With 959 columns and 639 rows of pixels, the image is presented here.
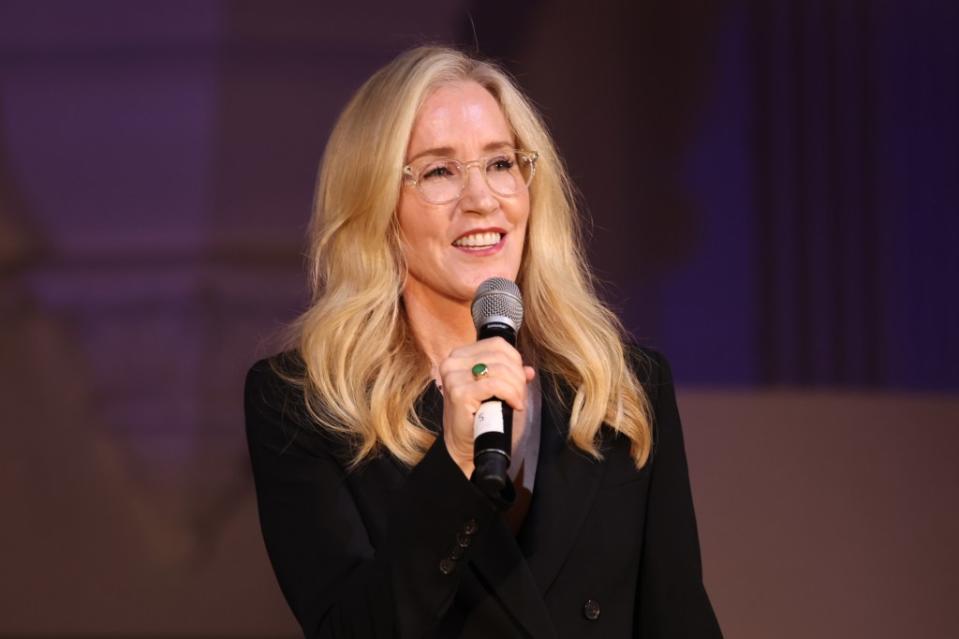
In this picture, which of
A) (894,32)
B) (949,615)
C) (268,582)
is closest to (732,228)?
(894,32)

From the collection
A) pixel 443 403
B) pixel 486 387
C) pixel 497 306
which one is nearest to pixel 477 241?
pixel 443 403

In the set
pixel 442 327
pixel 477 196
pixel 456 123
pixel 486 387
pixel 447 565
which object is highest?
pixel 456 123

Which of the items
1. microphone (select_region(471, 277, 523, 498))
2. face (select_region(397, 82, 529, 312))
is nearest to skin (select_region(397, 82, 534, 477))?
face (select_region(397, 82, 529, 312))

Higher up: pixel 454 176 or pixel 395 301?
pixel 454 176

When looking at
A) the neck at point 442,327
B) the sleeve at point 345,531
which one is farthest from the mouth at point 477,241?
the sleeve at point 345,531

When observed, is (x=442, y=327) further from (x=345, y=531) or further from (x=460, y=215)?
(x=345, y=531)

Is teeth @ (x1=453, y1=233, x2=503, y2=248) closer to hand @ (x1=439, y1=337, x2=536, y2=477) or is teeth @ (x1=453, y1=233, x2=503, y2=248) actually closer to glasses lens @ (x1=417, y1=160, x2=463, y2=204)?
glasses lens @ (x1=417, y1=160, x2=463, y2=204)

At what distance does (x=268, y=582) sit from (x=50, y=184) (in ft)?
4.19

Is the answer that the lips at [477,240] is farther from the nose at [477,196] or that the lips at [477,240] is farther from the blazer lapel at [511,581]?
the blazer lapel at [511,581]

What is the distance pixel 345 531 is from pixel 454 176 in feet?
2.20

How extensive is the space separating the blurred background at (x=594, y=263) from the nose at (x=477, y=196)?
5.00 ft

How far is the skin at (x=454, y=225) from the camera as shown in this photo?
2.32 m

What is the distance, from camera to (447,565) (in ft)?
6.07

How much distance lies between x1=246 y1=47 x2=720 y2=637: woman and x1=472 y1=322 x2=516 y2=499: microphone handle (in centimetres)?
19
